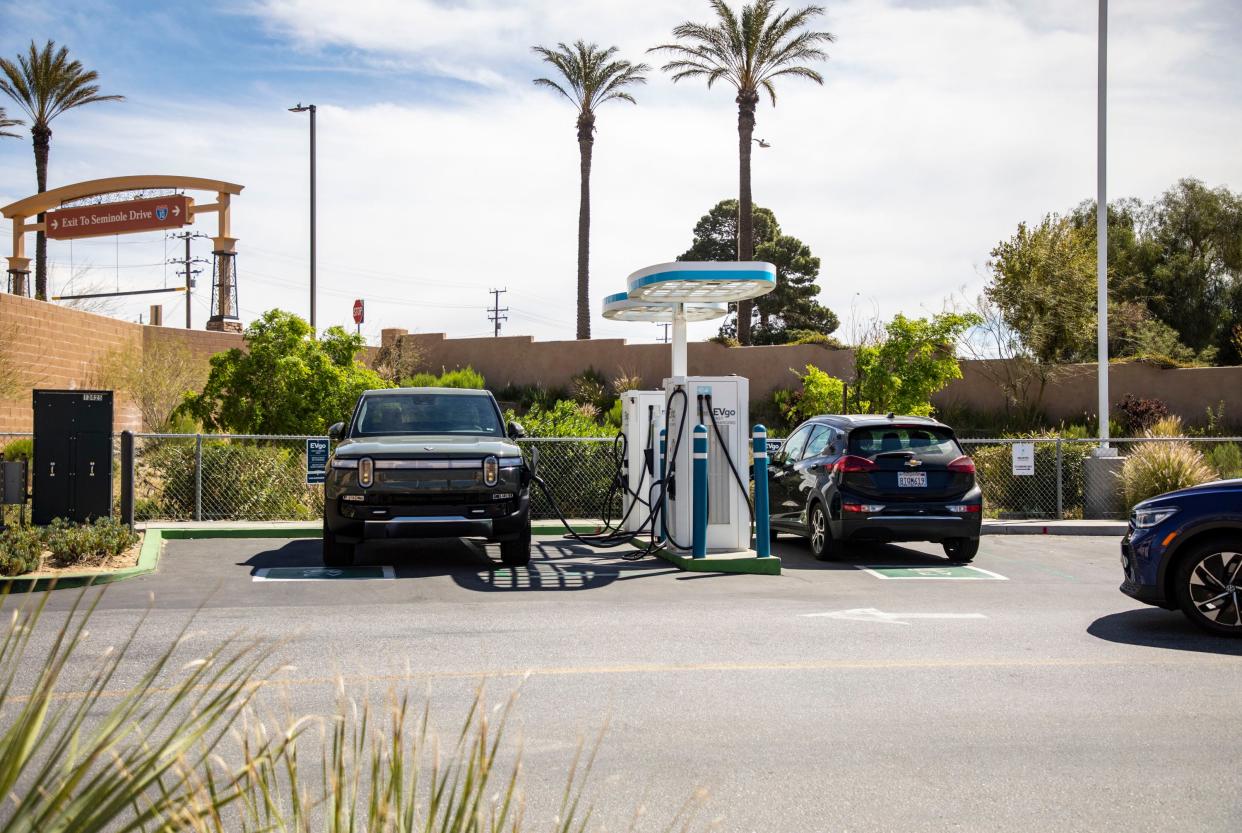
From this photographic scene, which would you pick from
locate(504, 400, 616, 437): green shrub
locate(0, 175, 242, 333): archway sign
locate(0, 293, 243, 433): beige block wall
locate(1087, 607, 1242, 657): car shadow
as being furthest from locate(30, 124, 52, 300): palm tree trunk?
locate(1087, 607, 1242, 657): car shadow

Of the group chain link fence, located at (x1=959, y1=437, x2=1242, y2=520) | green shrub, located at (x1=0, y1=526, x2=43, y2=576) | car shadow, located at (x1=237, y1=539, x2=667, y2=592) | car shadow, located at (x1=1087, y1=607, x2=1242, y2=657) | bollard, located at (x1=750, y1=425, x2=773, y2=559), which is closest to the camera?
car shadow, located at (x1=1087, y1=607, x2=1242, y2=657)

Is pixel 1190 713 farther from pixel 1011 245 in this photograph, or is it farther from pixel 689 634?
pixel 1011 245

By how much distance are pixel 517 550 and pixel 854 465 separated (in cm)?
380

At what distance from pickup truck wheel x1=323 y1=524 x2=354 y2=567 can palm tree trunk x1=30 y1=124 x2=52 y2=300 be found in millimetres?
31687

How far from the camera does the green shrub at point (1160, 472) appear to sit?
18.0m

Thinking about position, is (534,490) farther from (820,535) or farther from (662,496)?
(820,535)

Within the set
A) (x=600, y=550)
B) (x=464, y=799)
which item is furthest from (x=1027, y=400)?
(x=464, y=799)

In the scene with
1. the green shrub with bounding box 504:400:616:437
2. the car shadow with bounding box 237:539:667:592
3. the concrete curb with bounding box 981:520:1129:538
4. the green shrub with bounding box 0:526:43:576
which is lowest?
the car shadow with bounding box 237:539:667:592

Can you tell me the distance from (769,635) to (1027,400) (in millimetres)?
26922

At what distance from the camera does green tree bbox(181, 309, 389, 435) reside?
77.7 ft

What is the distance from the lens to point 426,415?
13.6 metres

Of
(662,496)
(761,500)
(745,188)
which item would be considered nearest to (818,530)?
(761,500)

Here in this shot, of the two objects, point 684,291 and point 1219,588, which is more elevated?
point 684,291

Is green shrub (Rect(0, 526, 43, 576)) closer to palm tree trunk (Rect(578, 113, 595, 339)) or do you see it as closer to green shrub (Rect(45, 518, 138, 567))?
green shrub (Rect(45, 518, 138, 567))
